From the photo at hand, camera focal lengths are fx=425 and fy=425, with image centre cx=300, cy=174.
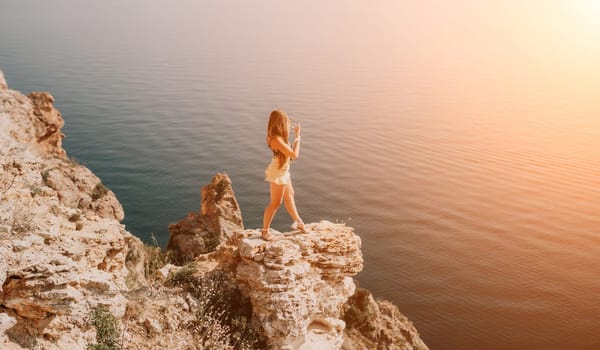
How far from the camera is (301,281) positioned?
880 centimetres

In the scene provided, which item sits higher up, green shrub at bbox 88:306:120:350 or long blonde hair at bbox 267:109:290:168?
long blonde hair at bbox 267:109:290:168

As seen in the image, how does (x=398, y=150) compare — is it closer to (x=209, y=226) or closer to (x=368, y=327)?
(x=209, y=226)

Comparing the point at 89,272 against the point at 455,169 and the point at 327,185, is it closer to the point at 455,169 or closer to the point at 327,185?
the point at 327,185

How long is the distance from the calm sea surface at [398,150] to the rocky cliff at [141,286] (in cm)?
1673

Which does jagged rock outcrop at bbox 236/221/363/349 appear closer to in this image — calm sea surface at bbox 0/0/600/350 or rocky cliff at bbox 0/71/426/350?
rocky cliff at bbox 0/71/426/350

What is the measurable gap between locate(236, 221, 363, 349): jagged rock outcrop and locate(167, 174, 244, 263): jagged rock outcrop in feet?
28.5

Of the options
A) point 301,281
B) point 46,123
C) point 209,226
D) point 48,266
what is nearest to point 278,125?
point 301,281

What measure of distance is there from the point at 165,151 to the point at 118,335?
37427 millimetres

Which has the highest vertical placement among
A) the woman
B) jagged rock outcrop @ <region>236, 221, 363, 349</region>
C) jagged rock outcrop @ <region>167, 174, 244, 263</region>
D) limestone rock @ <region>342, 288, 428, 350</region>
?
the woman

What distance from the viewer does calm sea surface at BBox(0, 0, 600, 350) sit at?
90.3ft

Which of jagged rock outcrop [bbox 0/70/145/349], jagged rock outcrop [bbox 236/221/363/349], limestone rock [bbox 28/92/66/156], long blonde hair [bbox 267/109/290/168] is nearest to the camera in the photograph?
jagged rock outcrop [bbox 0/70/145/349]

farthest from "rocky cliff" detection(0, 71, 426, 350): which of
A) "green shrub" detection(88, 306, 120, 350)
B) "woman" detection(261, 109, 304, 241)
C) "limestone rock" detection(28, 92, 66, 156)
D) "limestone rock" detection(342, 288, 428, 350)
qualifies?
"limestone rock" detection(28, 92, 66, 156)

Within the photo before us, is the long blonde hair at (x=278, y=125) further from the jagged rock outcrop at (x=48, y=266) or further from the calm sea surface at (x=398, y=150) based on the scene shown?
the calm sea surface at (x=398, y=150)

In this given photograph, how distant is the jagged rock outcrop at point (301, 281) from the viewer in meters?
8.52
